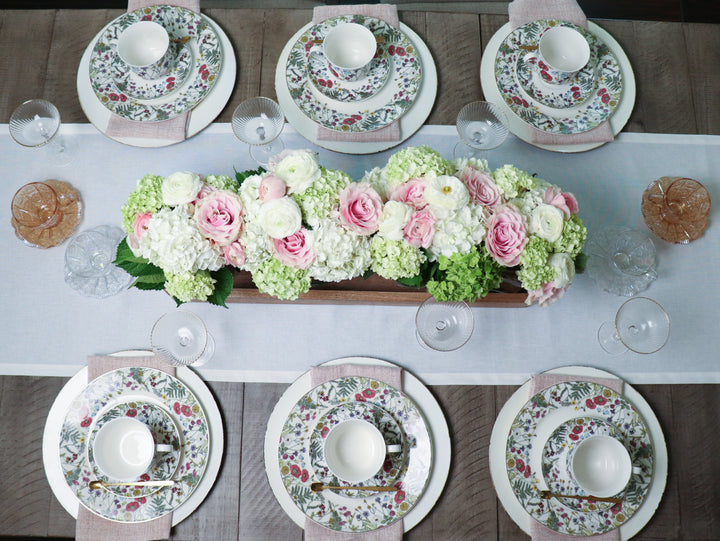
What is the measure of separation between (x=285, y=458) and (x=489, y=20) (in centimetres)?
119

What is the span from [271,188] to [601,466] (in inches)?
34.2

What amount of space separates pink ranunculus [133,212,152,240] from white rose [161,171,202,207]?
0.04m

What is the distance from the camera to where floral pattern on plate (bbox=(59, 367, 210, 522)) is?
1063 millimetres

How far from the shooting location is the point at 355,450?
1.08m

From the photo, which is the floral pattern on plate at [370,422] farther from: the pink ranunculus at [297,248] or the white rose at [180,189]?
the white rose at [180,189]

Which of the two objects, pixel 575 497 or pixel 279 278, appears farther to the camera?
pixel 575 497

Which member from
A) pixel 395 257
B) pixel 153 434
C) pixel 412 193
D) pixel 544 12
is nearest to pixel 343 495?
pixel 153 434

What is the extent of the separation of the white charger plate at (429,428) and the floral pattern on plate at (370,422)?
7cm

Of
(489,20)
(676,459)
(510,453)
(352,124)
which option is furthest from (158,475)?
(489,20)

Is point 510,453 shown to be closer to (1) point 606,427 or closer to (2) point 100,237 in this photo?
(1) point 606,427

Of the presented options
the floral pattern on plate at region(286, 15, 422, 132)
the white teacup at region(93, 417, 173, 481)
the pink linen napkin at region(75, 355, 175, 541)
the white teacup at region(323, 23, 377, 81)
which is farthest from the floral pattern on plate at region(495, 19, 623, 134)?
the pink linen napkin at region(75, 355, 175, 541)

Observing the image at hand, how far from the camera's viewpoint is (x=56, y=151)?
125 cm

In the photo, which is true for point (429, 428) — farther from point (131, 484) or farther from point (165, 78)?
point (165, 78)

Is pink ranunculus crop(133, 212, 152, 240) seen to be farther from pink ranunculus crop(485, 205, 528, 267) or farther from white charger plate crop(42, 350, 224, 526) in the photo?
pink ranunculus crop(485, 205, 528, 267)
